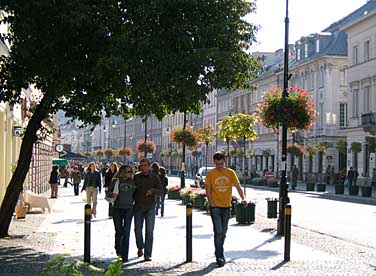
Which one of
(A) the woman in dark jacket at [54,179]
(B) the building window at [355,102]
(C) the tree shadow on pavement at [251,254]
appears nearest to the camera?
(C) the tree shadow on pavement at [251,254]

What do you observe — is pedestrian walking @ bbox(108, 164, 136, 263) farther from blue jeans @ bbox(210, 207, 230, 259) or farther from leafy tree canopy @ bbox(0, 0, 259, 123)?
leafy tree canopy @ bbox(0, 0, 259, 123)

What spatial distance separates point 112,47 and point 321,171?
2281 inches

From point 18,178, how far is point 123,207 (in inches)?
152

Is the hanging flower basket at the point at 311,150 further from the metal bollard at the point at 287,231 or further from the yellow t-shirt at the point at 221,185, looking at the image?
the yellow t-shirt at the point at 221,185

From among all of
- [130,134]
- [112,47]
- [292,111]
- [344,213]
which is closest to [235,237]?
[292,111]

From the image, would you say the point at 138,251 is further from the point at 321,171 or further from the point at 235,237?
the point at 321,171

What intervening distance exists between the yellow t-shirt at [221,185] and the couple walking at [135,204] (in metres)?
1.06

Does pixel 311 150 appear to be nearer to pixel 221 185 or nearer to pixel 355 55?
pixel 355 55

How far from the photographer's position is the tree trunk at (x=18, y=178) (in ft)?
49.4

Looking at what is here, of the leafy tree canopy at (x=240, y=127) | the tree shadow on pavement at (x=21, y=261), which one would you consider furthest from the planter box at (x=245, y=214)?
the leafy tree canopy at (x=240, y=127)

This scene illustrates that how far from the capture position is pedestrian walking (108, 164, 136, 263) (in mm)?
12203

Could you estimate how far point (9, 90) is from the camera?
47.3ft

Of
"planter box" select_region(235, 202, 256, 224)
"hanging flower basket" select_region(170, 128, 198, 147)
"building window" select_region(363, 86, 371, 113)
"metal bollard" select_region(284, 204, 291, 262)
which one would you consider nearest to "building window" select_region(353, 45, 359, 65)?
"building window" select_region(363, 86, 371, 113)

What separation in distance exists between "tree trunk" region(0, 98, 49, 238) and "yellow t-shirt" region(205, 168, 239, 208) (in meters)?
4.84
